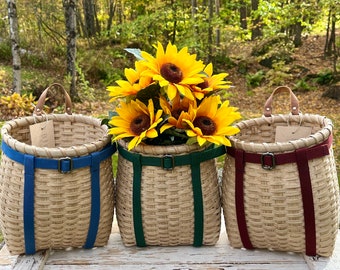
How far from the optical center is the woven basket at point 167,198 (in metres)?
1.32

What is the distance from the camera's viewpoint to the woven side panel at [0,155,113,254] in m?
1.31

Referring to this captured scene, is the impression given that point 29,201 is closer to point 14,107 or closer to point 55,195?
point 55,195

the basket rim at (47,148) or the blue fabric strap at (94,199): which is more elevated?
the basket rim at (47,148)

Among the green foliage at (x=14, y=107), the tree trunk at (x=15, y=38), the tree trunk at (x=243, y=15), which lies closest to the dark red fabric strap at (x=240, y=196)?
the green foliage at (x=14, y=107)

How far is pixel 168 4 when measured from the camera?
8539 mm

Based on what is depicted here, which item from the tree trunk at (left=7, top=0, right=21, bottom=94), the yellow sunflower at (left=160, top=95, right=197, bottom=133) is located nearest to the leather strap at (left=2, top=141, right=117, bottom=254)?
the yellow sunflower at (left=160, top=95, right=197, bottom=133)

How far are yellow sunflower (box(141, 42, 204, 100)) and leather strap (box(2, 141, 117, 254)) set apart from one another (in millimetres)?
293

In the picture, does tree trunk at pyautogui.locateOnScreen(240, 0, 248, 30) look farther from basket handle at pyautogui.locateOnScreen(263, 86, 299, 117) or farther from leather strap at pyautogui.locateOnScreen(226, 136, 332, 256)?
leather strap at pyautogui.locateOnScreen(226, 136, 332, 256)

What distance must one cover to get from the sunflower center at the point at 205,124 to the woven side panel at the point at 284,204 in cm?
16

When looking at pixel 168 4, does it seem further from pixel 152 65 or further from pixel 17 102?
pixel 152 65

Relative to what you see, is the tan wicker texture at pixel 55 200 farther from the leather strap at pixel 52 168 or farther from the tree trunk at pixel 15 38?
the tree trunk at pixel 15 38

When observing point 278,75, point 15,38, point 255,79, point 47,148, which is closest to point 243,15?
point 255,79

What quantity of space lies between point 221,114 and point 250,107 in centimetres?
534

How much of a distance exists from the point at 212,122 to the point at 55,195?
50 cm
